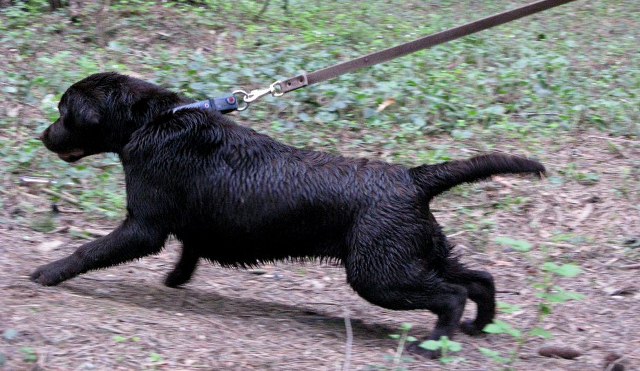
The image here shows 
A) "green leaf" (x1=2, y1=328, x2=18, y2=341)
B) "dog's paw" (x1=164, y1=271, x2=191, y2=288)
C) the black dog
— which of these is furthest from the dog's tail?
"green leaf" (x1=2, y1=328, x2=18, y2=341)

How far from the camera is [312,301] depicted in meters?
5.34

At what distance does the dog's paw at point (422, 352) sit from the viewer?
14.6ft

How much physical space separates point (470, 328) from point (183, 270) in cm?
181

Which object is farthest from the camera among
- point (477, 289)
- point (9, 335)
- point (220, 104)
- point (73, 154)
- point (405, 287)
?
point (73, 154)

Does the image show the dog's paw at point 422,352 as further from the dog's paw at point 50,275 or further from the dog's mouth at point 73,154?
the dog's mouth at point 73,154

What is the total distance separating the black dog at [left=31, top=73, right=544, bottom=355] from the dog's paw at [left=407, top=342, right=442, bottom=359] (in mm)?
131

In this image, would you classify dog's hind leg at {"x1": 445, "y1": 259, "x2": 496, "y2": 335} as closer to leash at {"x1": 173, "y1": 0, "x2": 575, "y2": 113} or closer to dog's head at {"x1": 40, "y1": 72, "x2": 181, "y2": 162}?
leash at {"x1": 173, "y1": 0, "x2": 575, "y2": 113}

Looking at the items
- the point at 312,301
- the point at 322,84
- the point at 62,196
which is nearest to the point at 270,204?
the point at 312,301

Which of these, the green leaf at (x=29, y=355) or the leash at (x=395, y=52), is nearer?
the green leaf at (x=29, y=355)

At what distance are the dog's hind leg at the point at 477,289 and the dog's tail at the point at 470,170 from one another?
479mm

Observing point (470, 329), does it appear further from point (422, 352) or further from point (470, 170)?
point (470, 170)

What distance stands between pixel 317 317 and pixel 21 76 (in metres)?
4.74

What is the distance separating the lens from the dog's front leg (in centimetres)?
462

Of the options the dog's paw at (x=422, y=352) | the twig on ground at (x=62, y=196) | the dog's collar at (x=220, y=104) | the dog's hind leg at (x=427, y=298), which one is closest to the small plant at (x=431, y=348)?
the dog's paw at (x=422, y=352)
